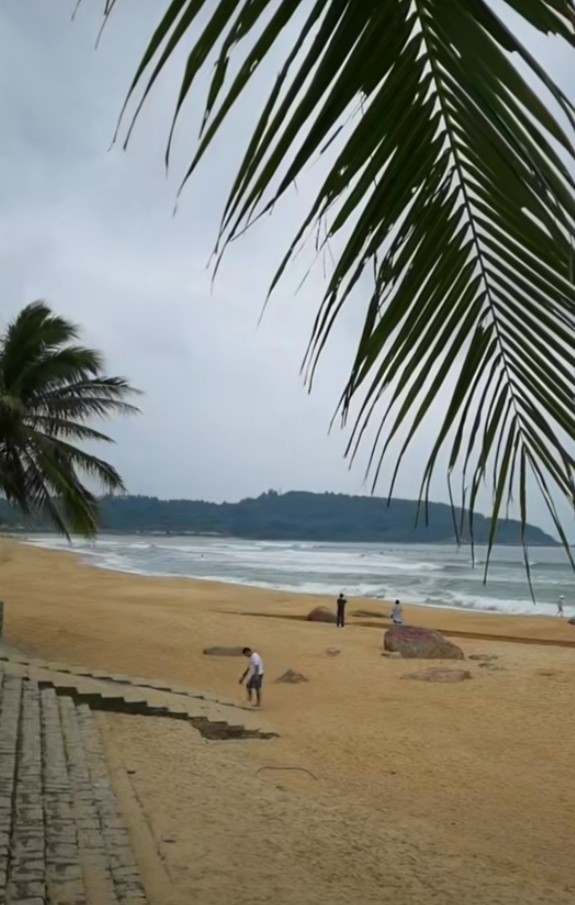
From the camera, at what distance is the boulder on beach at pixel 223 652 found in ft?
56.4

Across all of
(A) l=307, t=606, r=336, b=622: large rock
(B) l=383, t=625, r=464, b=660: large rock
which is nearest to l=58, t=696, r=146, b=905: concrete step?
(B) l=383, t=625, r=464, b=660: large rock

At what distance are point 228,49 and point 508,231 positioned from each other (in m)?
0.46

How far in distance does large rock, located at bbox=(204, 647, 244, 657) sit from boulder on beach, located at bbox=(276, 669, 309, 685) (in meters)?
2.28

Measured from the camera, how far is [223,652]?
1727 cm

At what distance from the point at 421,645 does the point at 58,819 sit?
45.5 ft

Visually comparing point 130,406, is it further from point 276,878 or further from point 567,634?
point 567,634

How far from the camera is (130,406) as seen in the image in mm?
17156

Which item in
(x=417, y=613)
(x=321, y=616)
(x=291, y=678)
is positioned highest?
(x=291, y=678)

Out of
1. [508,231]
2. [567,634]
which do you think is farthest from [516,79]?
[567,634]

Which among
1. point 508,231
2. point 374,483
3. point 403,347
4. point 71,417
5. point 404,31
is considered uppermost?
point 71,417

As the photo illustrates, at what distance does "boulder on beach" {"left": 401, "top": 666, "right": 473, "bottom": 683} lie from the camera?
49.8 feet

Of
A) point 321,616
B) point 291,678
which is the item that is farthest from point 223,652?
point 321,616

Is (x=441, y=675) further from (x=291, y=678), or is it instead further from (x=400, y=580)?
(x=400, y=580)

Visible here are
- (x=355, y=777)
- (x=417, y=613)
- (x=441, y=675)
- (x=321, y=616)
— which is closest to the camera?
(x=355, y=777)
